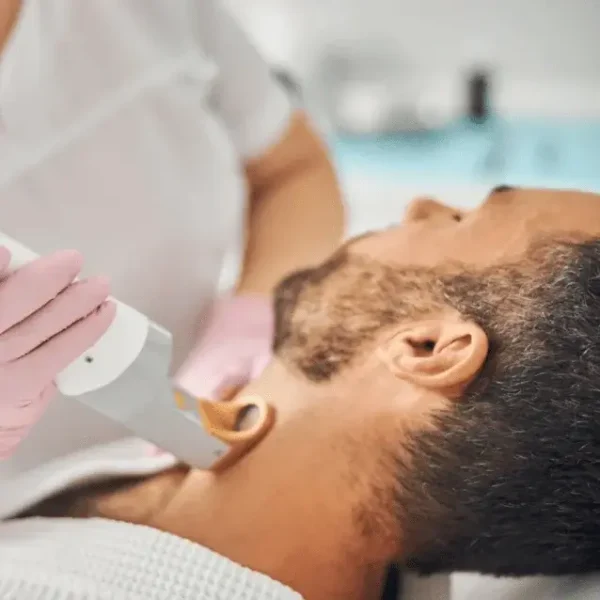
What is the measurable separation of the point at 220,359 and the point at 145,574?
28 cm

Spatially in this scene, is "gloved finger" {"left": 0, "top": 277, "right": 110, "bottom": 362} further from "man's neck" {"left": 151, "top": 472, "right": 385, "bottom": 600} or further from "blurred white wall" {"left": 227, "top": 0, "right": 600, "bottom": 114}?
"blurred white wall" {"left": 227, "top": 0, "right": 600, "bottom": 114}

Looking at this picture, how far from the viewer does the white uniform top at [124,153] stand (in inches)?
25.8

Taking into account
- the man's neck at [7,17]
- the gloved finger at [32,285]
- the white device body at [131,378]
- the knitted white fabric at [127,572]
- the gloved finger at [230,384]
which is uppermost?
the man's neck at [7,17]

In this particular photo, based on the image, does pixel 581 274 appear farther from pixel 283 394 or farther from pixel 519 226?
pixel 283 394

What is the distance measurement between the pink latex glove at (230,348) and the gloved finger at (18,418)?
7.4 inches

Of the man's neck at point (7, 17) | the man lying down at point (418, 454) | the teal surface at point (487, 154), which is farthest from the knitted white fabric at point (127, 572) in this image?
the teal surface at point (487, 154)

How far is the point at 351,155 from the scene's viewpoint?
1682mm

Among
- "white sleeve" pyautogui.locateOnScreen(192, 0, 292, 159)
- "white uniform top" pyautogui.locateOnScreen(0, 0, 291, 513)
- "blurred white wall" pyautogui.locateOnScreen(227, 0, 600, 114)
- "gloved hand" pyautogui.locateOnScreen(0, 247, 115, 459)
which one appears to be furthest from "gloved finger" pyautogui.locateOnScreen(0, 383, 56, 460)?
"blurred white wall" pyautogui.locateOnScreen(227, 0, 600, 114)

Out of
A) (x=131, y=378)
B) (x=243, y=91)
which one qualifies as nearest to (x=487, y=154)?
(x=243, y=91)

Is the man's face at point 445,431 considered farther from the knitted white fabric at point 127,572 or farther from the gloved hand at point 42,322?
the gloved hand at point 42,322

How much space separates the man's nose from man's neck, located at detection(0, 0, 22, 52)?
14.6 inches

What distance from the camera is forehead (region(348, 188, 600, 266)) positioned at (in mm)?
560

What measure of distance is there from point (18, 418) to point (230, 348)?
301mm

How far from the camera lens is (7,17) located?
0.68 metres
